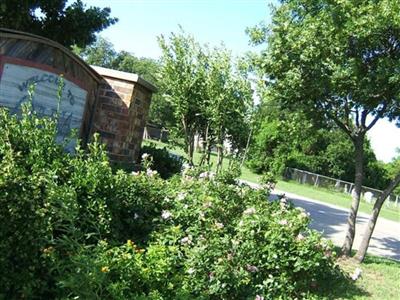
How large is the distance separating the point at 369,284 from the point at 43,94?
15.6ft

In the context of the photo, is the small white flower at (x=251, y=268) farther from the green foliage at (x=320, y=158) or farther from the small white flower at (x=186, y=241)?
the green foliage at (x=320, y=158)

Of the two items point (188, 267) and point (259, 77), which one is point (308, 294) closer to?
point (188, 267)

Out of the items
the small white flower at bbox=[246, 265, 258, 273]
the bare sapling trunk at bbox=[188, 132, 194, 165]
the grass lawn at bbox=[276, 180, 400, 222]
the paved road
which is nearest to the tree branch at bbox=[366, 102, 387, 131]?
the paved road

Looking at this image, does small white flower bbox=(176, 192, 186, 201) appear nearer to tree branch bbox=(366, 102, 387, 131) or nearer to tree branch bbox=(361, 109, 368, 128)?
tree branch bbox=(361, 109, 368, 128)

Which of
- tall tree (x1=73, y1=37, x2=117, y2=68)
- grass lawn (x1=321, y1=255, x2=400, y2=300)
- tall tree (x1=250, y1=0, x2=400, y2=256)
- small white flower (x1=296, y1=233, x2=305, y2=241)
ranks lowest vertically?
grass lawn (x1=321, y1=255, x2=400, y2=300)

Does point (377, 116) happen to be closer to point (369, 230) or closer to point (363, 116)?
point (363, 116)

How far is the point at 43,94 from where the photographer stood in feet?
19.3

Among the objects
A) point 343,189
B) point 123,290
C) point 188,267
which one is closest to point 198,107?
point 188,267

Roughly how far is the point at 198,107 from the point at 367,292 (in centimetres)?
520

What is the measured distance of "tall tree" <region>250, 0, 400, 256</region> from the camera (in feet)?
25.1

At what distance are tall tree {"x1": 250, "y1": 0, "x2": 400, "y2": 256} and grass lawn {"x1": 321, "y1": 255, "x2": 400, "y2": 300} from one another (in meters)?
0.74

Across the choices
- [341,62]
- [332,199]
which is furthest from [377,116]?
[332,199]

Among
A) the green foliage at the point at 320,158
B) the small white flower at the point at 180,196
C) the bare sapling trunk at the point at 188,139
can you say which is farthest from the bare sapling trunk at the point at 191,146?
the green foliage at the point at 320,158

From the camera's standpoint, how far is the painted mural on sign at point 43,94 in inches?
216
